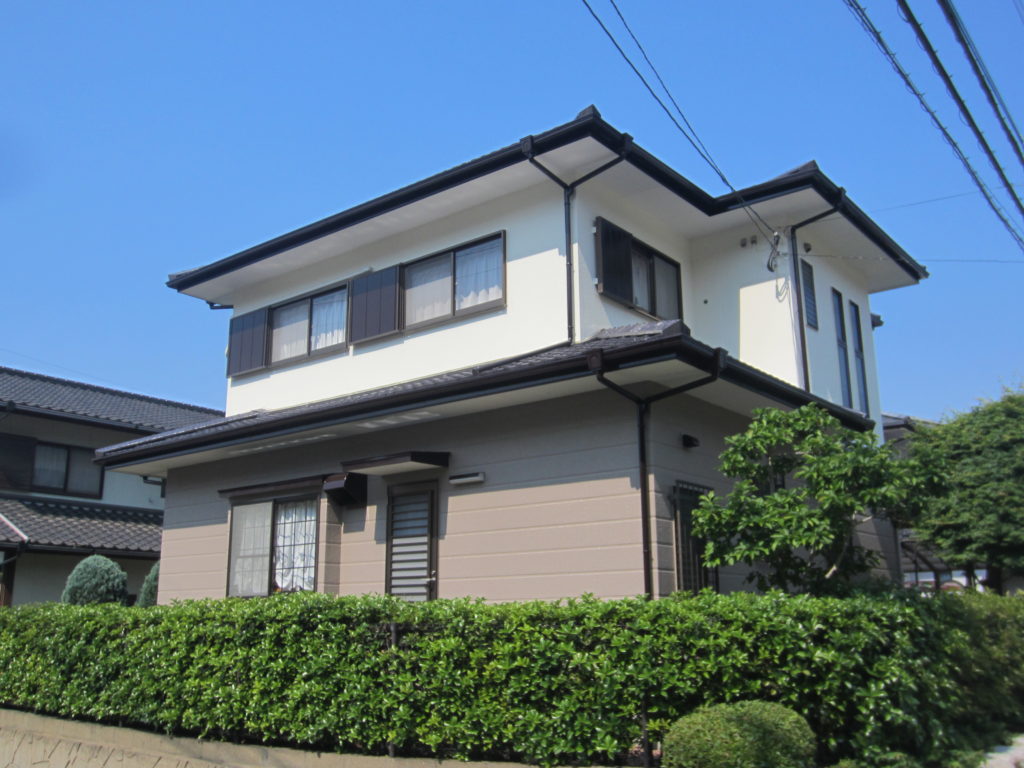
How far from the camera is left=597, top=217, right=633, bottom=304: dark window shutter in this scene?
10.4m

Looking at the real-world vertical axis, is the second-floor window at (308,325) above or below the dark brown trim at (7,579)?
above

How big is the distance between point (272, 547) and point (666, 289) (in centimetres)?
581

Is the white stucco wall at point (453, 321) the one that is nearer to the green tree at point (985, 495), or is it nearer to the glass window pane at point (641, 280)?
the glass window pane at point (641, 280)

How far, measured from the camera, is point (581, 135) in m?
9.68

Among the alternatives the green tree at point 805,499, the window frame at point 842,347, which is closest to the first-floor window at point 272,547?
the green tree at point 805,499

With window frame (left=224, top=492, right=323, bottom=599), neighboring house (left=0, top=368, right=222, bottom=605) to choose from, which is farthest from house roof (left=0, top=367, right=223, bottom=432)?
window frame (left=224, top=492, right=323, bottom=599)

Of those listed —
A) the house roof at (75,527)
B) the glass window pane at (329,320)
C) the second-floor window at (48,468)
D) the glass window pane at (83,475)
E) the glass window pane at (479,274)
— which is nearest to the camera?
the glass window pane at (479,274)

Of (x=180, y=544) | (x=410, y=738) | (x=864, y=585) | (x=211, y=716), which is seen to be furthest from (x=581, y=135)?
(x=180, y=544)

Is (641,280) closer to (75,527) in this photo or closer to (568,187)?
(568,187)

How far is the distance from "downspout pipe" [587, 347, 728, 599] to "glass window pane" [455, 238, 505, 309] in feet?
9.05

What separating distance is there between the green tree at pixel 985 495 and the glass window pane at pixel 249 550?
9.97 meters

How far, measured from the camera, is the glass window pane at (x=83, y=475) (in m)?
20.5

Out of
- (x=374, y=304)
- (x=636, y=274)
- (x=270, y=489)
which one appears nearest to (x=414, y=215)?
(x=374, y=304)

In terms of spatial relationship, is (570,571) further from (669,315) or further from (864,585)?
(669,315)
